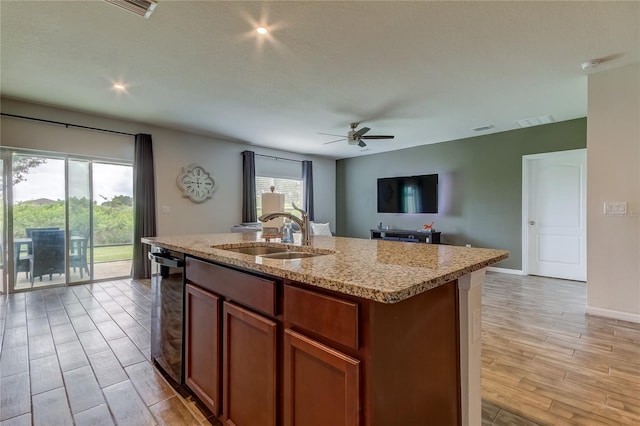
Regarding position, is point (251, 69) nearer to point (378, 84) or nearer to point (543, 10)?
point (378, 84)

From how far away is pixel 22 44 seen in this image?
2520 millimetres

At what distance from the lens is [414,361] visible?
0.99 metres

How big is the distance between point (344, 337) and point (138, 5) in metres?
2.51

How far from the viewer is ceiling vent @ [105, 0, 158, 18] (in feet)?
6.54

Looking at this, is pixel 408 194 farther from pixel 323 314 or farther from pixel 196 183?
pixel 323 314

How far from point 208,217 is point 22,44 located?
351 cm

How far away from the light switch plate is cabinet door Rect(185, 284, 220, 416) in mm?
3800

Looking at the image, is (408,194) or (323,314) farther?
(408,194)

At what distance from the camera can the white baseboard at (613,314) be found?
291 cm

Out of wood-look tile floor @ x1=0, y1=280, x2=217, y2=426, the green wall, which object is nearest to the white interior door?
the green wall

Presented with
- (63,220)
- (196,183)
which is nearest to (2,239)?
(63,220)

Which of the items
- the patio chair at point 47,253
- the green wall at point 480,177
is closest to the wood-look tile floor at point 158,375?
the patio chair at point 47,253

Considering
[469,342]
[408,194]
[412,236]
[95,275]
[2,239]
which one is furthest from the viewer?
[408,194]

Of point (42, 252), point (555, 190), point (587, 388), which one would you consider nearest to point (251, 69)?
point (587, 388)
